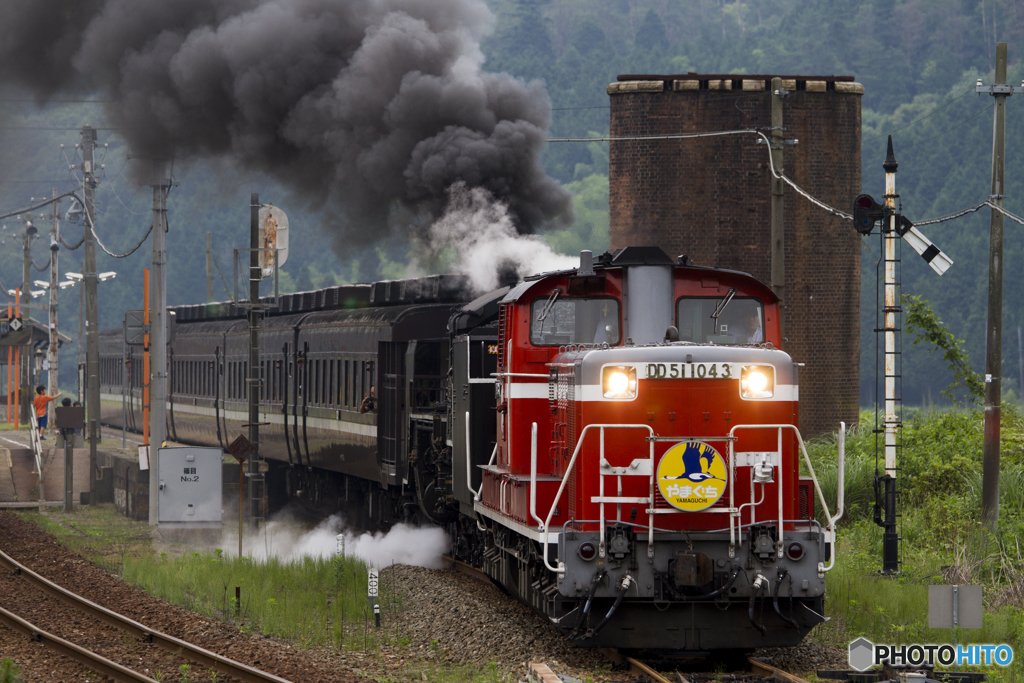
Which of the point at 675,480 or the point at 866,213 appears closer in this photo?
the point at 675,480

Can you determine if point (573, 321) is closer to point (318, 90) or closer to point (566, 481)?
point (566, 481)

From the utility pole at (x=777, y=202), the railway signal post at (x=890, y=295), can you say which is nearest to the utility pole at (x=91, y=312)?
the utility pole at (x=777, y=202)

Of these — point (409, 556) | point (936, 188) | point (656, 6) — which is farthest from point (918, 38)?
point (409, 556)

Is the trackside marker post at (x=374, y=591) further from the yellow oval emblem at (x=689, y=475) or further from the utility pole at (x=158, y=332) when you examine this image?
the utility pole at (x=158, y=332)

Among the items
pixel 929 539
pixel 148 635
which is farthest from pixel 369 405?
pixel 929 539

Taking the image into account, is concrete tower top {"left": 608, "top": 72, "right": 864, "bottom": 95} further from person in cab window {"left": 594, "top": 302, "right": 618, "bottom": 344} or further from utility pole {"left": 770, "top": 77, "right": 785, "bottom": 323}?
person in cab window {"left": 594, "top": 302, "right": 618, "bottom": 344}

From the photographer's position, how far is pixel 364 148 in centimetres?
1831

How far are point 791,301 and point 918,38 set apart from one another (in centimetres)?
8331

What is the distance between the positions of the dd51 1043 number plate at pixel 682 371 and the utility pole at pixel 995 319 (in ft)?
24.9

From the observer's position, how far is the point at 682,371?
980 centimetres

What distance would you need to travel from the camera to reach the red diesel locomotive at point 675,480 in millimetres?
9617

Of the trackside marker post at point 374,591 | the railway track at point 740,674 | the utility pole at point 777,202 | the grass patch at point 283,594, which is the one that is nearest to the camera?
the railway track at point 740,674

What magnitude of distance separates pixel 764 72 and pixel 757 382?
106 metres

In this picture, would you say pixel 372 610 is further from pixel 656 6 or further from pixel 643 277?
pixel 656 6
